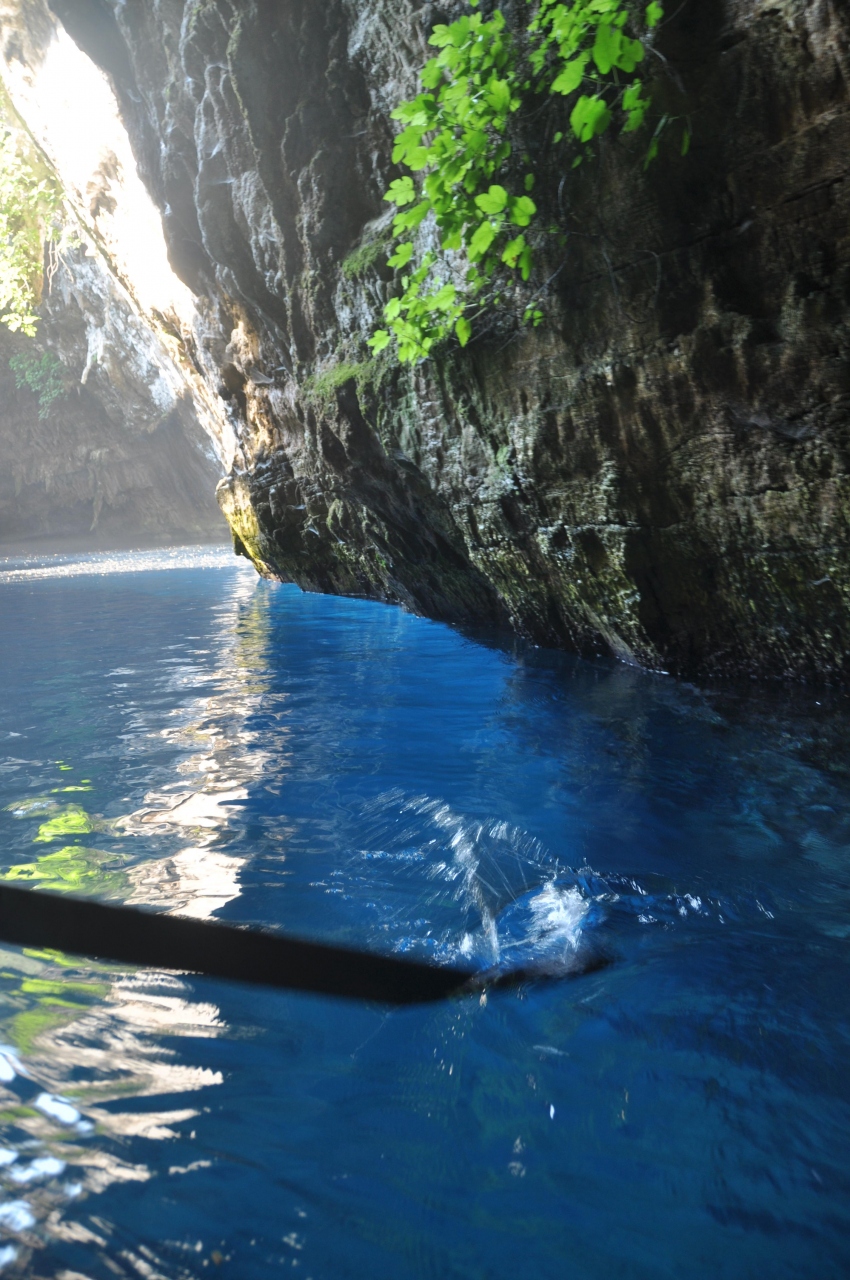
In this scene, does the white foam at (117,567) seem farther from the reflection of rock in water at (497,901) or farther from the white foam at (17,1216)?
the white foam at (17,1216)

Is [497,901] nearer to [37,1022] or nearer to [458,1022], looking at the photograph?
[458,1022]

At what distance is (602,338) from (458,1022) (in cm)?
405

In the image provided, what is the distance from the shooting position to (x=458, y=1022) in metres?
1.94

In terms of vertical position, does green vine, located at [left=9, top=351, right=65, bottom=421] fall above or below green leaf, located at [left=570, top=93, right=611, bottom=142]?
above

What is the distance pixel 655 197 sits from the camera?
4074mm

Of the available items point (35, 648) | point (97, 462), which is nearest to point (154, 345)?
point (97, 462)

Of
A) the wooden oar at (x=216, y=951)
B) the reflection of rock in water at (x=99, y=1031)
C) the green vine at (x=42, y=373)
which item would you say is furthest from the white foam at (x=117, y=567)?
the wooden oar at (x=216, y=951)

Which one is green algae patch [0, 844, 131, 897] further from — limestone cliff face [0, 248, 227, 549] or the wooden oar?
limestone cliff face [0, 248, 227, 549]

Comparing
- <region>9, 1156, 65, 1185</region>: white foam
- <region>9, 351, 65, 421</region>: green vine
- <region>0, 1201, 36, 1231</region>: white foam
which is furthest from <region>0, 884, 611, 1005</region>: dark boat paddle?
<region>9, 351, 65, 421</region>: green vine

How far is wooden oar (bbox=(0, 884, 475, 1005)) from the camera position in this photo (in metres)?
2.14

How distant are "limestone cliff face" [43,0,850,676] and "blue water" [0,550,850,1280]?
47.2 inches

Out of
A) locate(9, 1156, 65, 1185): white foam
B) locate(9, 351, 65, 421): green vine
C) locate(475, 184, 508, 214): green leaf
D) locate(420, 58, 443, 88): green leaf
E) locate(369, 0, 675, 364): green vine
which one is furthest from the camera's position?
locate(9, 351, 65, 421): green vine

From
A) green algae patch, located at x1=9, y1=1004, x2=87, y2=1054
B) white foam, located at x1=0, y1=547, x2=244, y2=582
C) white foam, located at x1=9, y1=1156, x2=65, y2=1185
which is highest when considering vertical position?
white foam, located at x1=9, y1=1156, x2=65, y2=1185

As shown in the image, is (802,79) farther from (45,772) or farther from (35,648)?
(35,648)
